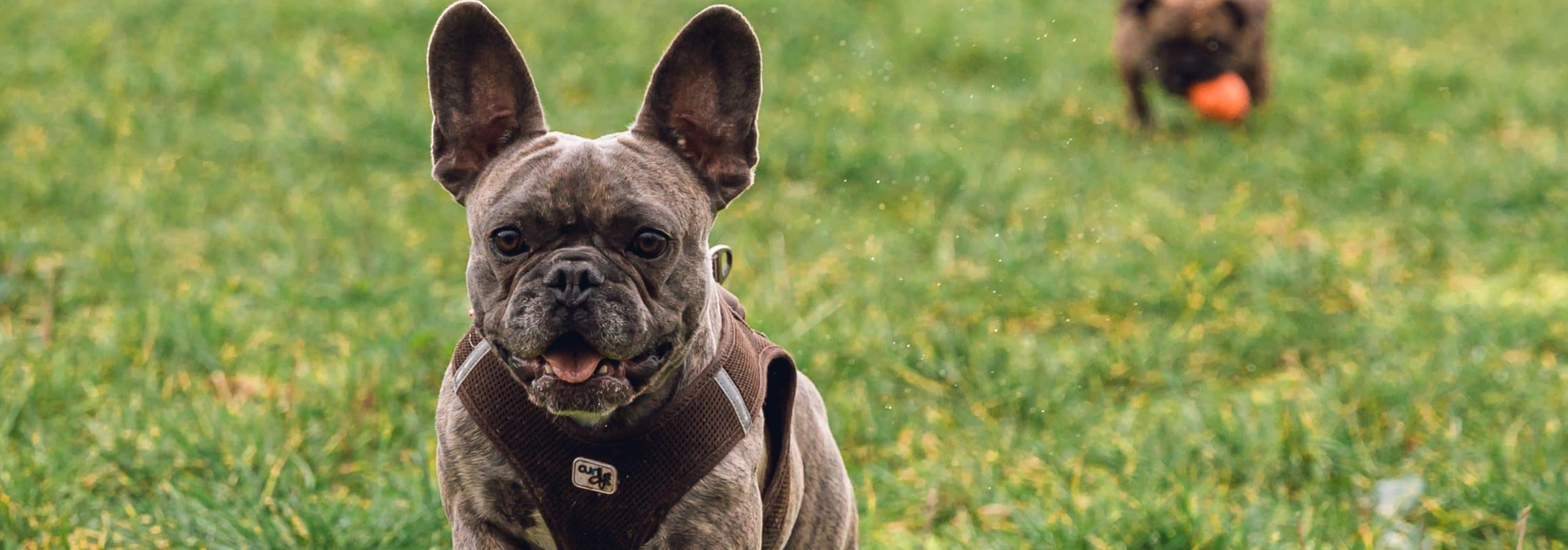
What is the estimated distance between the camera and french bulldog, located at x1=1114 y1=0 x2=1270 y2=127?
8.20 meters

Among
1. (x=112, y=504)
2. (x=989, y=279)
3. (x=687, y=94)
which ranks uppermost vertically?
(x=687, y=94)

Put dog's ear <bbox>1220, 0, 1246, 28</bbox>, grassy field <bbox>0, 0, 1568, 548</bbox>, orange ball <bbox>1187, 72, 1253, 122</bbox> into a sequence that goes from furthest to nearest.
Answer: dog's ear <bbox>1220, 0, 1246, 28</bbox> → orange ball <bbox>1187, 72, 1253, 122</bbox> → grassy field <bbox>0, 0, 1568, 548</bbox>

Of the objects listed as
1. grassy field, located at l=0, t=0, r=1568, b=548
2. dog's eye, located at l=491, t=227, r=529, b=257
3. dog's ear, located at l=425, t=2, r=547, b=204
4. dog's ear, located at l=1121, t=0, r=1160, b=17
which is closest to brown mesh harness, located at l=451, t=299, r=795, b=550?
dog's eye, located at l=491, t=227, r=529, b=257

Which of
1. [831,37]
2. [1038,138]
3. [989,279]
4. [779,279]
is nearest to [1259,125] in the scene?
[1038,138]

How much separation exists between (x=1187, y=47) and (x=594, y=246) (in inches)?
261

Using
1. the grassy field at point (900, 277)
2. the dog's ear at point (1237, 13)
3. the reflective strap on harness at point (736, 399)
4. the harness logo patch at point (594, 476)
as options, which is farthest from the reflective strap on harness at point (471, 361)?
the dog's ear at point (1237, 13)

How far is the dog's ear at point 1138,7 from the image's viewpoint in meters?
8.37

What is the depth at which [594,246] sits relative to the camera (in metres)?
2.30

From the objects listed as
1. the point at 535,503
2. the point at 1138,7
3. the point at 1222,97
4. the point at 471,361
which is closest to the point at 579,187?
the point at 471,361

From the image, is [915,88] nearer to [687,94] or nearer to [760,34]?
[760,34]

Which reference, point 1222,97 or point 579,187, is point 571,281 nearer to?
point 579,187

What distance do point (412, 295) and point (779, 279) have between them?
1.33 m

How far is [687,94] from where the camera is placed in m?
2.50

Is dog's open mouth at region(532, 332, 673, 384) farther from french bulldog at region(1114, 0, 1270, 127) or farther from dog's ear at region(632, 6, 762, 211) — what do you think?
french bulldog at region(1114, 0, 1270, 127)
